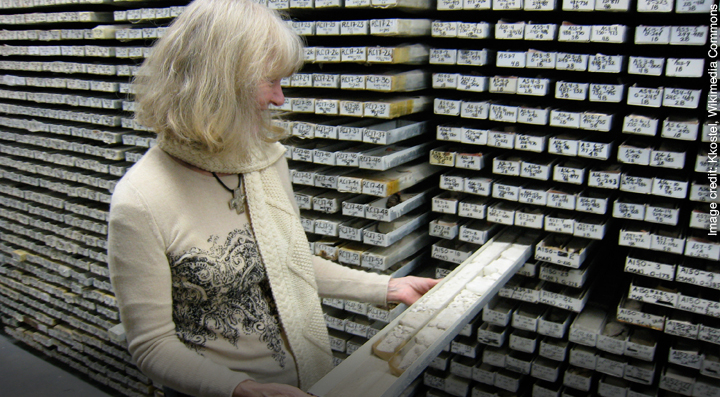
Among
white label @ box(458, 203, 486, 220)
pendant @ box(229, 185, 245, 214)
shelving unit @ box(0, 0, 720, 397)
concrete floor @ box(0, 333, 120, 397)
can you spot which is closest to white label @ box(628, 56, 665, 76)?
shelving unit @ box(0, 0, 720, 397)

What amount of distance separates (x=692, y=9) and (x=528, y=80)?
0.48 m

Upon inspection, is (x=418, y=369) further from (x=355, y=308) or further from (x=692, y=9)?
(x=692, y=9)

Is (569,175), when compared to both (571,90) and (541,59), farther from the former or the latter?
(541,59)

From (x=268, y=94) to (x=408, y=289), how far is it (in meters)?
0.79

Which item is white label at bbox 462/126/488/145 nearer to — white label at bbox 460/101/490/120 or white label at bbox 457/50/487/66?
white label at bbox 460/101/490/120

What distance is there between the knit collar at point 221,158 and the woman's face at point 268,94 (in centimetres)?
15

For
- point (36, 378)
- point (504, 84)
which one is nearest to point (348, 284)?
point (504, 84)

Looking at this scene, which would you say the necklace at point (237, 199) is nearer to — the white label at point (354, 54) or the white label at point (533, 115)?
the white label at point (354, 54)

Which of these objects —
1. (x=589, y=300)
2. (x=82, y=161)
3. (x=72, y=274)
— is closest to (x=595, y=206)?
(x=589, y=300)

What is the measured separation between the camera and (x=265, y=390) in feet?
3.70

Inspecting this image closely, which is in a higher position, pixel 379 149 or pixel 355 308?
pixel 379 149

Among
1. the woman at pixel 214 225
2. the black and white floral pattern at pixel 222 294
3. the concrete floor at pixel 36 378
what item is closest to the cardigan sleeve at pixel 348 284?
the woman at pixel 214 225

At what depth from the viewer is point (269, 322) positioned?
135cm

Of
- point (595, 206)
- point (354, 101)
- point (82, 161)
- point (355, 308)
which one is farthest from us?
point (82, 161)
